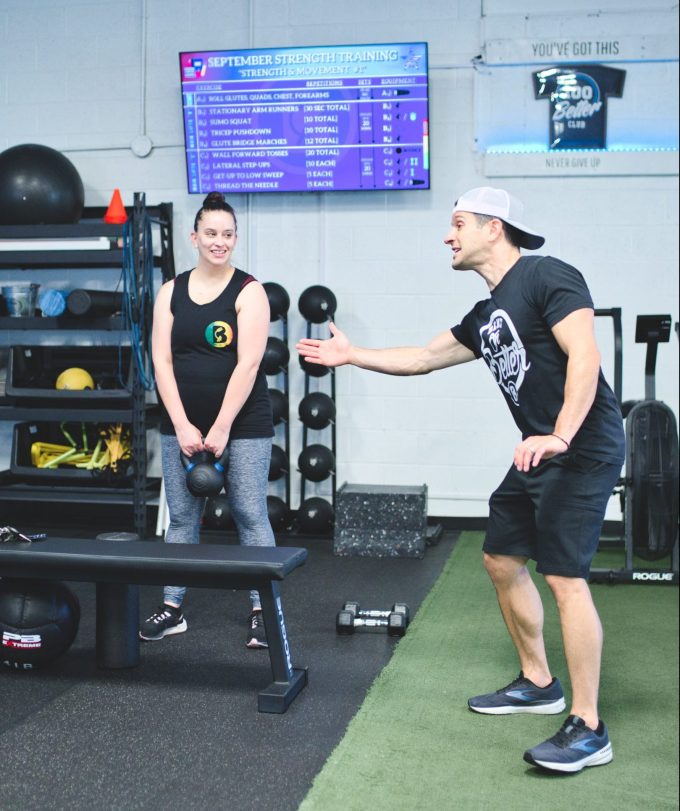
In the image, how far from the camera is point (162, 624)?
326 cm

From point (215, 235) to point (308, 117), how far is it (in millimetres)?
2297

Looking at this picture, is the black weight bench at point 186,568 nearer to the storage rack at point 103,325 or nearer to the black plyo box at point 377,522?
the black plyo box at point 377,522

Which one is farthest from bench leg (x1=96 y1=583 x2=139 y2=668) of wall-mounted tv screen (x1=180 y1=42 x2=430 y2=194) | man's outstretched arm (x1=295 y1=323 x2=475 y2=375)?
wall-mounted tv screen (x1=180 y1=42 x2=430 y2=194)

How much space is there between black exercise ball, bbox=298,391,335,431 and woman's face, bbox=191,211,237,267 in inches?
80.3

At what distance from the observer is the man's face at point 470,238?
8.00 ft

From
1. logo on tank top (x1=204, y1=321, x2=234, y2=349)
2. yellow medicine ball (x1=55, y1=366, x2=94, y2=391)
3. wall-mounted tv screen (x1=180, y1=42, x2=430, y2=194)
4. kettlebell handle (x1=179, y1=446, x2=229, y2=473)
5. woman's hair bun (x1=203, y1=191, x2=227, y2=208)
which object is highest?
wall-mounted tv screen (x1=180, y1=42, x2=430, y2=194)

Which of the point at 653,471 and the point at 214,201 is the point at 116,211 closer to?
the point at 214,201

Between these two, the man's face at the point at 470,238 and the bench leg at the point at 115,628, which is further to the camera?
the bench leg at the point at 115,628

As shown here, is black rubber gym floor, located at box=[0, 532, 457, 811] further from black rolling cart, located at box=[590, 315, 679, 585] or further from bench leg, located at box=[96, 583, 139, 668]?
black rolling cart, located at box=[590, 315, 679, 585]

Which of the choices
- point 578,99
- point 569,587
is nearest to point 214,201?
point 569,587

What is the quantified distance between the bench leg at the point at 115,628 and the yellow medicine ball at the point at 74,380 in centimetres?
228

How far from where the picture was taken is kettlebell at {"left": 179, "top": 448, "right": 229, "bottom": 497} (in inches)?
117

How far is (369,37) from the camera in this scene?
515 cm

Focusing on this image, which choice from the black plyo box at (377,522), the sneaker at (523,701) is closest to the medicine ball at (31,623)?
the sneaker at (523,701)
